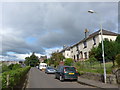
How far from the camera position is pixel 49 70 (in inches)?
1314

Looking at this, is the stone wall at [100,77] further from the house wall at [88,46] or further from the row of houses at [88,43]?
the row of houses at [88,43]

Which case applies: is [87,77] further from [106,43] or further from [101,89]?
[106,43]

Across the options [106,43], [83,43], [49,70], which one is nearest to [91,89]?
[106,43]

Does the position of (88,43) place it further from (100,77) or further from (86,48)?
(100,77)

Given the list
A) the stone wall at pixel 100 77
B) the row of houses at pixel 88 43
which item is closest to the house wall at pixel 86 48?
the row of houses at pixel 88 43

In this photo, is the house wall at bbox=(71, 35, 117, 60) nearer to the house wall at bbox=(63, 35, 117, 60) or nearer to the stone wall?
the house wall at bbox=(63, 35, 117, 60)

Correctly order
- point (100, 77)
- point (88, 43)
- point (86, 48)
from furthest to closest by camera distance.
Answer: point (86, 48) → point (88, 43) → point (100, 77)

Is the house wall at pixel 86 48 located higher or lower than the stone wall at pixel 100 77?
higher

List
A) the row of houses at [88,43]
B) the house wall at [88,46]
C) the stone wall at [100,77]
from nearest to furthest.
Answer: the stone wall at [100,77]
the house wall at [88,46]
the row of houses at [88,43]

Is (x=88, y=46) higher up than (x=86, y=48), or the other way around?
(x=88, y=46)

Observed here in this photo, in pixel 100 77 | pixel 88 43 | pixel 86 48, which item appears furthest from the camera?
pixel 86 48

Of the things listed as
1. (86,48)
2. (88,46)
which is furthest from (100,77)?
(86,48)

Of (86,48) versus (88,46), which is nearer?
(88,46)

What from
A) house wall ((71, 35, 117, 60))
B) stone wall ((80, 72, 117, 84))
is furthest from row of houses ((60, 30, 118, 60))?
stone wall ((80, 72, 117, 84))
